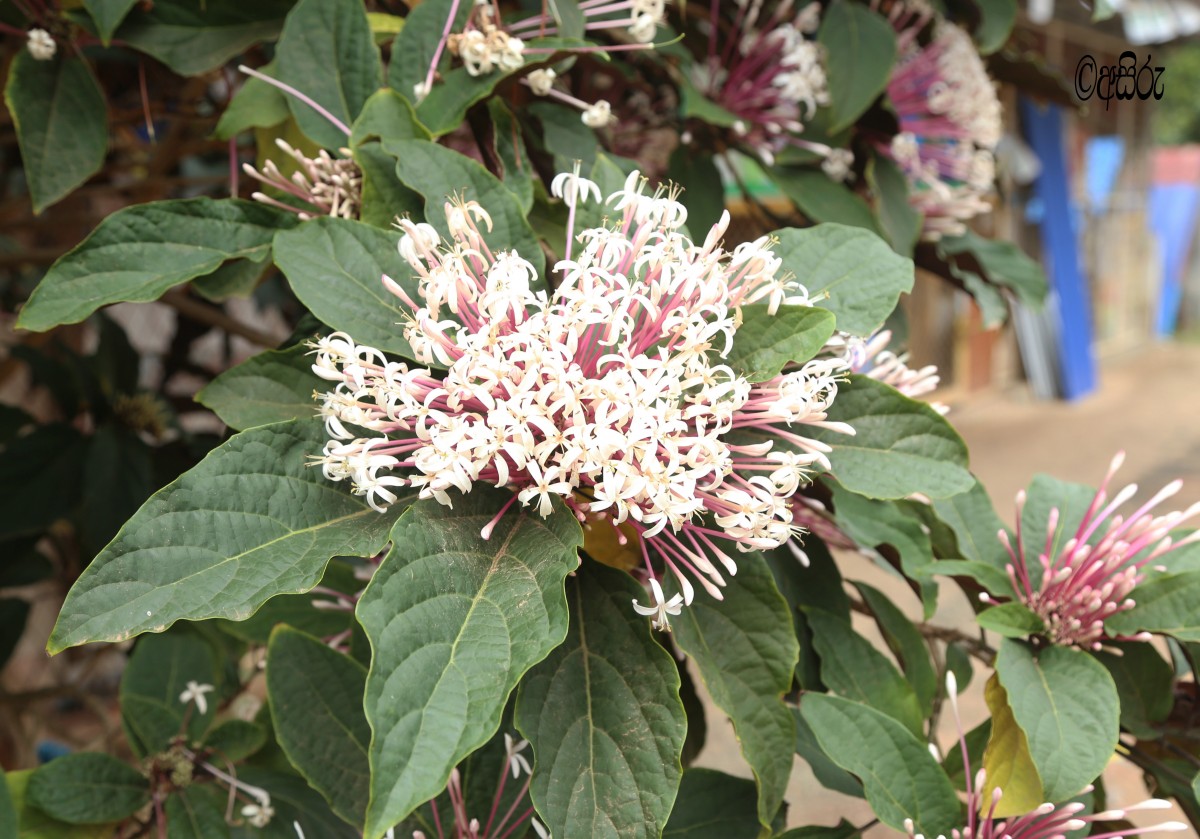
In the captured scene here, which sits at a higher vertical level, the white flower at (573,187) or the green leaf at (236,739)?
the white flower at (573,187)

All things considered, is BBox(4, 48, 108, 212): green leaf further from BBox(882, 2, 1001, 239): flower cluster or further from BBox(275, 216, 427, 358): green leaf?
Answer: BBox(882, 2, 1001, 239): flower cluster

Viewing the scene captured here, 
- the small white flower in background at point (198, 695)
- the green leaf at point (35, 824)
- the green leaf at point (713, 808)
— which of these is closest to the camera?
the green leaf at point (713, 808)

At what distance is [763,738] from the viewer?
20.2 inches

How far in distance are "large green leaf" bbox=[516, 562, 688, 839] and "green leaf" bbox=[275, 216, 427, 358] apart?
184 mm

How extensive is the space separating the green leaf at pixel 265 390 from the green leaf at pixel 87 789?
347 mm

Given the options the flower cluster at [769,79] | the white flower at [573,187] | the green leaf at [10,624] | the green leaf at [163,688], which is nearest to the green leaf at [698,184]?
the flower cluster at [769,79]

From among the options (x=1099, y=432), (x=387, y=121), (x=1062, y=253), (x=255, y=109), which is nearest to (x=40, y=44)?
(x=255, y=109)

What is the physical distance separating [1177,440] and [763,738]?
5.40 metres

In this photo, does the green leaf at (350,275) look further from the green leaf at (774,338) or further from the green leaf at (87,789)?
the green leaf at (87,789)

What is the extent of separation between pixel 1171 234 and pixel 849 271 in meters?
8.83

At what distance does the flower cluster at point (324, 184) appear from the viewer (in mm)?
636

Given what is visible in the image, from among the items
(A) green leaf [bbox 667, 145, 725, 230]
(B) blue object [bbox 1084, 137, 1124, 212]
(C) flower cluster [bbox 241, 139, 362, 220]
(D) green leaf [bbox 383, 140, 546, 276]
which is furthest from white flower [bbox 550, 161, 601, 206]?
(B) blue object [bbox 1084, 137, 1124, 212]

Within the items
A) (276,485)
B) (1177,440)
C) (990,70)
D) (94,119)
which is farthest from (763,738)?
(1177,440)

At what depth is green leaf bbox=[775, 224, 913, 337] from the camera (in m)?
0.56
